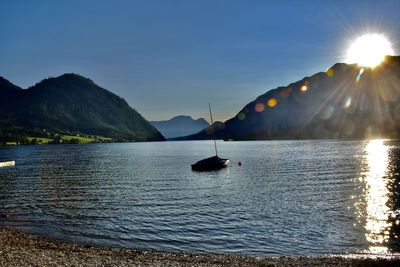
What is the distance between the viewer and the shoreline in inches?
898

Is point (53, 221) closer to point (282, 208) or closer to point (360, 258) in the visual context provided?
point (282, 208)

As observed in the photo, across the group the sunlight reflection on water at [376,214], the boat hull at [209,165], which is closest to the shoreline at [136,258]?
the sunlight reflection on water at [376,214]

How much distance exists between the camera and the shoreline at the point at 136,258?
2281 centimetres

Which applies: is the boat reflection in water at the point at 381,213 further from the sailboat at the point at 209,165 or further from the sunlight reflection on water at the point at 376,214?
the sailboat at the point at 209,165

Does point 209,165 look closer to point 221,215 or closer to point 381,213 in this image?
point 221,215

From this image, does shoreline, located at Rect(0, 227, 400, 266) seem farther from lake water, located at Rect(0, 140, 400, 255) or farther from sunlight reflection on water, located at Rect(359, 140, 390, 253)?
sunlight reflection on water, located at Rect(359, 140, 390, 253)

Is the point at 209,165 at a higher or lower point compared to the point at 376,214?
higher

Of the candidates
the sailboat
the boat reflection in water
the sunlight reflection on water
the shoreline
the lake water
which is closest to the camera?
the shoreline

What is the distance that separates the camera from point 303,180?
247 ft

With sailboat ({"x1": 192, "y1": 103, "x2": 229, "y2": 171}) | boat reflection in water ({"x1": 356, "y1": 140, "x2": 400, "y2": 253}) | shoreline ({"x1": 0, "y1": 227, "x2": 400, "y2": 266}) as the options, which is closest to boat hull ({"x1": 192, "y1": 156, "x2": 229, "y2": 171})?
sailboat ({"x1": 192, "y1": 103, "x2": 229, "y2": 171})

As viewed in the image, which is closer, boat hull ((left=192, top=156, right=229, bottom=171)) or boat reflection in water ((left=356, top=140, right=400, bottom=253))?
boat reflection in water ((left=356, top=140, right=400, bottom=253))

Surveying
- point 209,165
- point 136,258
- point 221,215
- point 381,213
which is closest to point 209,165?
point 209,165

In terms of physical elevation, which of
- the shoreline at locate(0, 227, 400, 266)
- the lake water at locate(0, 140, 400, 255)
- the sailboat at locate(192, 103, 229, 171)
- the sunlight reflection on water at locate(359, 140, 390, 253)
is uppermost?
the sailboat at locate(192, 103, 229, 171)

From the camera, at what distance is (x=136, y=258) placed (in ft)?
81.3
